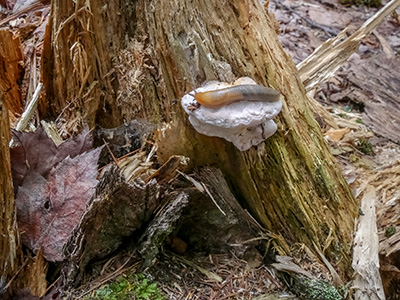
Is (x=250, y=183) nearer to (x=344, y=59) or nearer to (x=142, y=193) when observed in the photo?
(x=142, y=193)

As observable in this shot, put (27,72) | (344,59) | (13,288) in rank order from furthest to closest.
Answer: (344,59), (27,72), (13,288)

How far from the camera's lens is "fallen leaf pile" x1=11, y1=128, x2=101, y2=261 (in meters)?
1.83

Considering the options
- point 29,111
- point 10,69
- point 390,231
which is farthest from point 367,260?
point 10,69

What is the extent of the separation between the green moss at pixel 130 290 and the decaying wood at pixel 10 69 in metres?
1.21

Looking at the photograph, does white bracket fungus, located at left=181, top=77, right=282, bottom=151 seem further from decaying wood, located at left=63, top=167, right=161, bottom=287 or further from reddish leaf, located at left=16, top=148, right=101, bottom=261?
reddish leaf, located at left=16, top=148, right=101, bottom=261

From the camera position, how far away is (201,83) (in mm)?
1901

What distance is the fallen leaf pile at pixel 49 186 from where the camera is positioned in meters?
1.83

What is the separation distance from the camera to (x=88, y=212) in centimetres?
174

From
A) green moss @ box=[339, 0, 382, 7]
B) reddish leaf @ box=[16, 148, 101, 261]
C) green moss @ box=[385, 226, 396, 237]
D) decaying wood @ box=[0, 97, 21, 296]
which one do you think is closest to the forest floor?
green moss @ box=[385, 226, 396, 237]

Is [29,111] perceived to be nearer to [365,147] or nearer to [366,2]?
[365,147]

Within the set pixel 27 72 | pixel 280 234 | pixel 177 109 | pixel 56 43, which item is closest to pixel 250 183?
pixel 280 234

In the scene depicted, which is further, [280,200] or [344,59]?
[344,59]

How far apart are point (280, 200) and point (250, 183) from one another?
0.19m

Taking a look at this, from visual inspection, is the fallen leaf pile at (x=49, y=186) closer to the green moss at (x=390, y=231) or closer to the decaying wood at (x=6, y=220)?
the decaying wood at (x=6, y=220)
